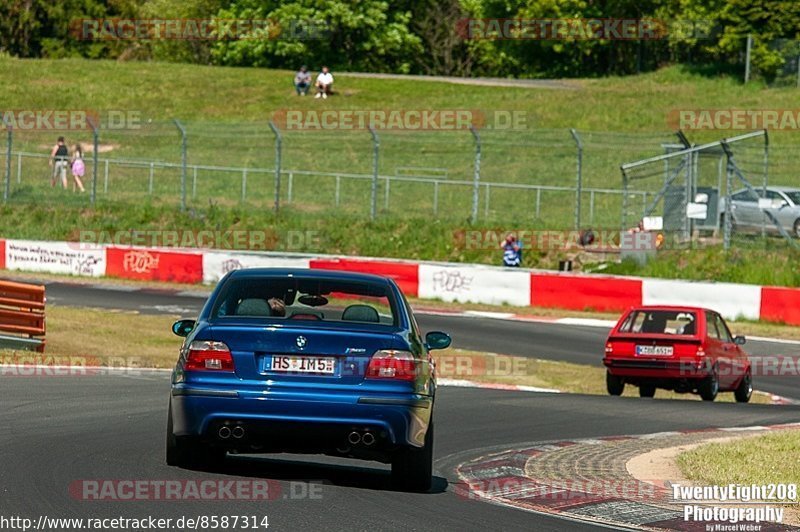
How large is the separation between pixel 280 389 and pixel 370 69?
76.2 meters

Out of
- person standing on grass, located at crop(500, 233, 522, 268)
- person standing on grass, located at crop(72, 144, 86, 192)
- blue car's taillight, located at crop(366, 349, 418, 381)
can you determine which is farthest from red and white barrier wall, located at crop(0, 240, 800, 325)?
blue car's taillight, located at crop(366, 349, 418, 381)

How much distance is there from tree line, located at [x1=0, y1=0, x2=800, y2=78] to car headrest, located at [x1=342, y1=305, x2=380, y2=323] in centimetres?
5995

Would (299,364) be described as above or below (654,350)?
above

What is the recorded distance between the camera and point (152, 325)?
24.6 metres

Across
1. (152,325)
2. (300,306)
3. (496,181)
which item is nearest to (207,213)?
(496,181)

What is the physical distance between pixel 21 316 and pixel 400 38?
62.4 metres

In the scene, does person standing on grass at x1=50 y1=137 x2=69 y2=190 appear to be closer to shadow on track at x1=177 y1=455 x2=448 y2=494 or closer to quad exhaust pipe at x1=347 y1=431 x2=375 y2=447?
shadow on track at x1=177 y1=455 x2=448 y2=494

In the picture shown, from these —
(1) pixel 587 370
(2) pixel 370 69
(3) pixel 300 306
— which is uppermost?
(2) pixel 370 69

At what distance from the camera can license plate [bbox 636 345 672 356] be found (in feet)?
60.6

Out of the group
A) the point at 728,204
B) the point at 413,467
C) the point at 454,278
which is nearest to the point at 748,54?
the point at 728,204

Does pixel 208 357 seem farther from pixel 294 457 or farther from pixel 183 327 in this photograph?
pixel 294 457

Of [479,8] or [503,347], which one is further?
[479,8]

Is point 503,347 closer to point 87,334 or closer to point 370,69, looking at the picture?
point 87,334

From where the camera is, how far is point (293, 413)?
8789mm
